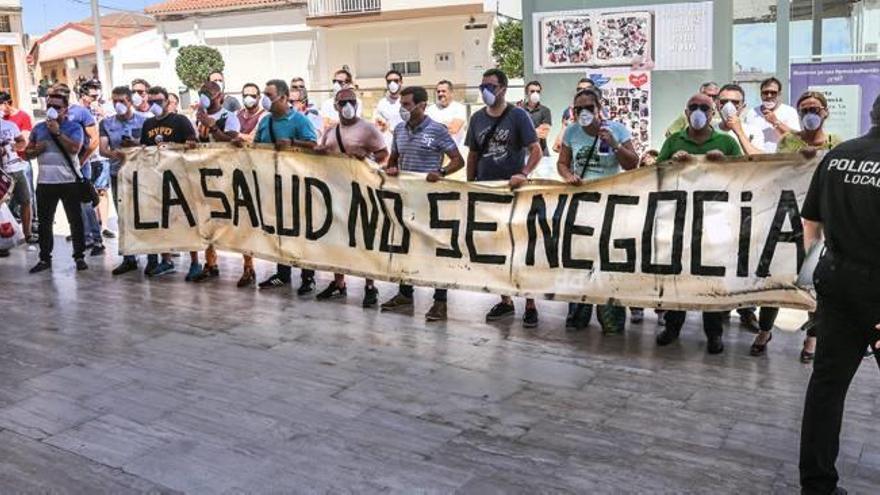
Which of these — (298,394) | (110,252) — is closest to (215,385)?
(298,394)

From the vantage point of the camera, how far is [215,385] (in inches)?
220

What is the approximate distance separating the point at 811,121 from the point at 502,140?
2085 mm

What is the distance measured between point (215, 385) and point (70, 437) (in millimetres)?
959

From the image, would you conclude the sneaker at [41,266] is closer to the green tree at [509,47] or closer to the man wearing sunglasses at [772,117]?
the man wearing sunglasses at [772,117]

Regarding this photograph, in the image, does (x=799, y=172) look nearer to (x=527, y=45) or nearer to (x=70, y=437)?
(x=70, y=437)

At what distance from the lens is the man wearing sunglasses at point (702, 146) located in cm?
577

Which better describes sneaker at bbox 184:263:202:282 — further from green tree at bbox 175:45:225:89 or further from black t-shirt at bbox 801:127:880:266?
green tree at bbox 175:45:225:89

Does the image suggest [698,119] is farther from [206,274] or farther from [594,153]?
[206,274]

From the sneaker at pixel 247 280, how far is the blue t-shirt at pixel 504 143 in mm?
2632

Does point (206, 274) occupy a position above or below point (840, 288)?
below

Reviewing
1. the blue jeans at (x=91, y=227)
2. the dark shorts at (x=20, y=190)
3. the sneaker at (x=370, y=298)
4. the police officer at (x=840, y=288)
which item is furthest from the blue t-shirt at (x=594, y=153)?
the dark shorts at (x=20, y=190)

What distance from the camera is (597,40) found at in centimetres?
1104

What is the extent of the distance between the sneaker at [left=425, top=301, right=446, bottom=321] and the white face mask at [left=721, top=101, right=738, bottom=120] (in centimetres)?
260

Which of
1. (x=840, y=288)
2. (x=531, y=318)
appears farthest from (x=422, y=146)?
(x=840, y=288)
